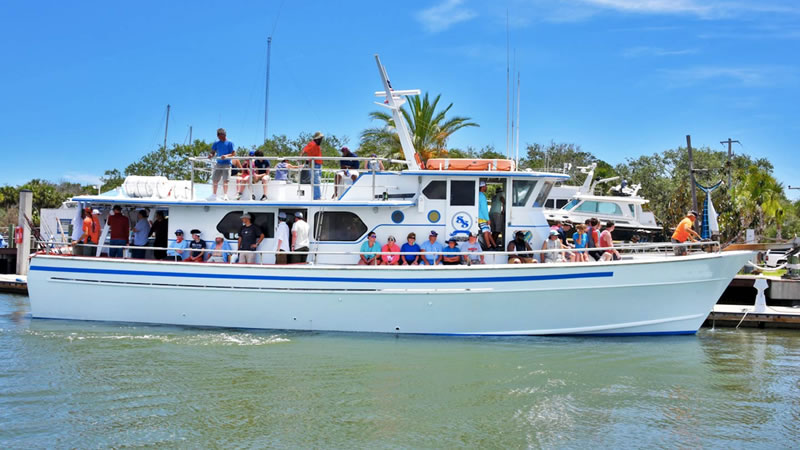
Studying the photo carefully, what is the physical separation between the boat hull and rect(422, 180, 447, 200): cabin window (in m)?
1.72

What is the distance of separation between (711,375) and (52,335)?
451 inches

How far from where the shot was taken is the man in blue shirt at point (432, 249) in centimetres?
1382

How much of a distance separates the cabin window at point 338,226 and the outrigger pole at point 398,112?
1548mm

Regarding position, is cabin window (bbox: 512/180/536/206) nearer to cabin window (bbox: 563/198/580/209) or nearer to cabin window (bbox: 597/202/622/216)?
cabin window (bbox: 563/198/580/209)

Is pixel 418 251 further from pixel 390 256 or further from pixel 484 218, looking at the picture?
pixel 484 218

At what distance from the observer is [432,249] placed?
13.9 metres

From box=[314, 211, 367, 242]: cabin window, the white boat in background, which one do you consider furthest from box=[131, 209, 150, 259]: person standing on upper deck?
the white boat in background

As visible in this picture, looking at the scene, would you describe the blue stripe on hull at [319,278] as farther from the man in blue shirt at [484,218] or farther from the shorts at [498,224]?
the shorts at [498,224]

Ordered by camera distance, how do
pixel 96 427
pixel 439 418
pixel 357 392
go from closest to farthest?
1. pixel 96 427
2. pixel 439 418
3. pixel 357 392

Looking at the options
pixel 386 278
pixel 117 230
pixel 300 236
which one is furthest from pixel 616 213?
pixel 117 230

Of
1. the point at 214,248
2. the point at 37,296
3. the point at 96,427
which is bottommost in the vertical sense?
the point at 96,427

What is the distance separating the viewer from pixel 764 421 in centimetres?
917

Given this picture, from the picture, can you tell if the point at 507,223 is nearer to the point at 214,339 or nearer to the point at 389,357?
the point at 389,357

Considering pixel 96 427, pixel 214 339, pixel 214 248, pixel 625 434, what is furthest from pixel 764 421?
pixel 214 248
